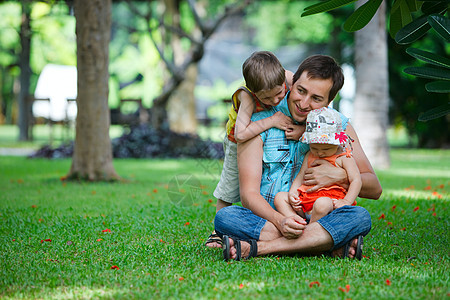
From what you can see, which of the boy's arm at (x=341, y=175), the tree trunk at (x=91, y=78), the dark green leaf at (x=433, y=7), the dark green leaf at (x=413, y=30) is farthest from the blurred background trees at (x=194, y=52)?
the tree trunk at (x=91, y=78)

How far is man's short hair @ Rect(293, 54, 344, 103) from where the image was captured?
334 cm

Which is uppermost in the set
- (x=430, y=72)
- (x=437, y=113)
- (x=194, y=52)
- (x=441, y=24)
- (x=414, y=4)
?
(x=194, y=52)

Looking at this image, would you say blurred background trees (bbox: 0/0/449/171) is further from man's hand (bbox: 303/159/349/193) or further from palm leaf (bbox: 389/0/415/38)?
man's hand (bbox: 303/159/349/193)

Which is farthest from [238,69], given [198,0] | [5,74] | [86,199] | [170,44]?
[86,199]

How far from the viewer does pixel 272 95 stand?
3.35 metres

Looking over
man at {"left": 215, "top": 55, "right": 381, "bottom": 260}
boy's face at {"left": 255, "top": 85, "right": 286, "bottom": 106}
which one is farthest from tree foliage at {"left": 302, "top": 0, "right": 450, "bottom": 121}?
boy's face at {"left": 255, "top": 85, "right": 286, "bottom": 106}

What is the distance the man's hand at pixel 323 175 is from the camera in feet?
10.7

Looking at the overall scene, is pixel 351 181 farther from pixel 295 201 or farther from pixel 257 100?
pixel 257 100

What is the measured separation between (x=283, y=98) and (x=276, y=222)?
0.81 metres

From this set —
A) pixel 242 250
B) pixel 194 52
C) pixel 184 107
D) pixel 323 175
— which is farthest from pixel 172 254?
pixel 184 107

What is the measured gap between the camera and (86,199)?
6027 millimetres

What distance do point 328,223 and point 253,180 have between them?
1.77 ft

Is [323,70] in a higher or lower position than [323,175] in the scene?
higher

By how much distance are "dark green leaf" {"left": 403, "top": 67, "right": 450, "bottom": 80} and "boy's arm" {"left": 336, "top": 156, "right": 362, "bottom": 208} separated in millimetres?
664
